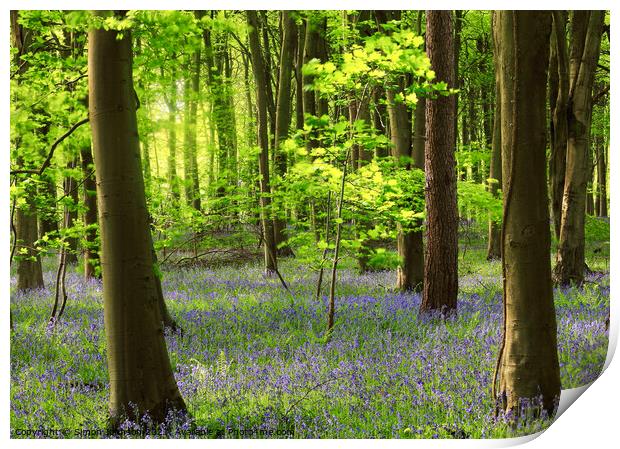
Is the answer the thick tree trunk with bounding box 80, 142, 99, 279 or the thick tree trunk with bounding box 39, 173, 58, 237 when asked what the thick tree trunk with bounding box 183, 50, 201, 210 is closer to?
the thick tree trunk with bounding box 80, 142, 99, 279

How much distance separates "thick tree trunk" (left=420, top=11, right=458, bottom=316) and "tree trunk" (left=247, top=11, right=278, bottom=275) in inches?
78.7

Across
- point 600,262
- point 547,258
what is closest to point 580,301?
point 600,262

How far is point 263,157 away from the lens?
8.15 m

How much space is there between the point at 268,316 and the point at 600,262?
14.8ft

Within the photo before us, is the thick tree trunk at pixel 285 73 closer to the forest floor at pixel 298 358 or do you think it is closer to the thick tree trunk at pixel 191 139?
the thick tree trunk at pixel 191 139

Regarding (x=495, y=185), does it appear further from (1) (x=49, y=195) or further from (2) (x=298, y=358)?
(1) (x=49, y=195)

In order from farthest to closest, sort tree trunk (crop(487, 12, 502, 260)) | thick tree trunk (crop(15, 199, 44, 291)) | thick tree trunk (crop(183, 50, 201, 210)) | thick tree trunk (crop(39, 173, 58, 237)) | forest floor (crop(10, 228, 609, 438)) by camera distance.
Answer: tree trunk (crop(487, 12, 502, 260)) → thick tree trunk (crop(15, 199, 44, 291)) → thick tree trunk (crop(39, 173, 58, 237)) → thick tree trunk (crop(183, 50, 201, 210)) → forest floor (crop(10, 228, 609, 438))

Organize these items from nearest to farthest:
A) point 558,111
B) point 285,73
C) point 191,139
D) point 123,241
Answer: point 123,241, point 191,139, point 558,111, point 285,73

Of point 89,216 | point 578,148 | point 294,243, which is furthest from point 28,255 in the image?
point 578,148

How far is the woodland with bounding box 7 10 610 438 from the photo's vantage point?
13.6 feet

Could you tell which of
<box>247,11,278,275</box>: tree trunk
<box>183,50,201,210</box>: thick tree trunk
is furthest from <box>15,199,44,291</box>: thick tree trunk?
<box>247,11,278,275</box>: tree trunk

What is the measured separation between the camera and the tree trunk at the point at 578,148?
7.80 m

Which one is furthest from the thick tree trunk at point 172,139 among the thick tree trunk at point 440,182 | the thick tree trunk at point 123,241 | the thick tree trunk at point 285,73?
the thick tree trunk at point 285,73

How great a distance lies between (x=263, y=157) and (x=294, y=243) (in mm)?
1886
